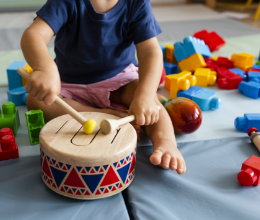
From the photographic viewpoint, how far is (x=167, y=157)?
62 cm

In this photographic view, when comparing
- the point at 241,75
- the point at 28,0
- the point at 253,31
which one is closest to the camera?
the point at 241,75

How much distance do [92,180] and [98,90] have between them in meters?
0.37

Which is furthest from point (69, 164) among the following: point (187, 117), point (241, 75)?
point (241, 75)

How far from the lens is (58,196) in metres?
0.57

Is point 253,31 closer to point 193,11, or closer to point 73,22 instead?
point 193,11

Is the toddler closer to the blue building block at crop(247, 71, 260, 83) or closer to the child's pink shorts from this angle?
the child's pink shorts

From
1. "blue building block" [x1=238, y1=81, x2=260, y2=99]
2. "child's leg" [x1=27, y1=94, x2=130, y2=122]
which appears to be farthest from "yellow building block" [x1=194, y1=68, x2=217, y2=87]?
"child's leg" [x1=27, y1=94, x2=130, y2=122]

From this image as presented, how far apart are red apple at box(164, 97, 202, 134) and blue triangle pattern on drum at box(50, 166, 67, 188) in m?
0.35

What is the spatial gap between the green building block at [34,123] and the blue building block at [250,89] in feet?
2.41

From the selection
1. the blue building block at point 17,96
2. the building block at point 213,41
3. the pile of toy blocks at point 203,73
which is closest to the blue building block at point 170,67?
the pile of toy blocks at point 203,73

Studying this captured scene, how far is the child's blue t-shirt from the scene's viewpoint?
2.55 ft

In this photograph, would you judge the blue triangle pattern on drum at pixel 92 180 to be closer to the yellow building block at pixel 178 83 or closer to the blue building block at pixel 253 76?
the yellow building block at pixel 178 83

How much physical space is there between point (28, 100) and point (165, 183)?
1.51 ft

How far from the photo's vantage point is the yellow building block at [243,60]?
1.22 metres
